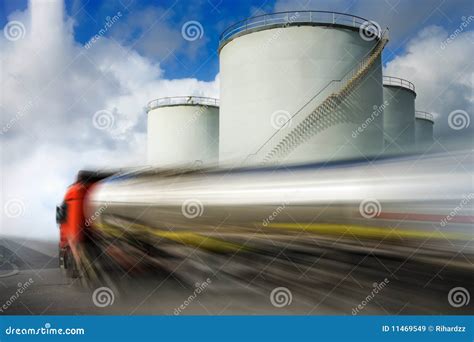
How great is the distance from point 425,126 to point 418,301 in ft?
92.9

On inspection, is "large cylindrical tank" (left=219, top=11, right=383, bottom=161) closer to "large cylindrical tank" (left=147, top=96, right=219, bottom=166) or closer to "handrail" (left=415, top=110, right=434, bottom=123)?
"large cylindrical tank" (left=147, top=96, right=219, bottom=166)

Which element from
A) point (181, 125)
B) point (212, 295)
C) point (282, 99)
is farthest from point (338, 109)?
point (212, 295)

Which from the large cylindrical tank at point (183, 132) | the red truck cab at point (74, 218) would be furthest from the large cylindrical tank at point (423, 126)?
the red truck cab at point (74, 218)

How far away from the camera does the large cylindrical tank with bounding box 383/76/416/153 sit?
23.4m

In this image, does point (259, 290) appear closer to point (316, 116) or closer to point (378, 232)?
point (378, 232)

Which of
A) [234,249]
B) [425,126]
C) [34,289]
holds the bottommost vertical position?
[34,289]

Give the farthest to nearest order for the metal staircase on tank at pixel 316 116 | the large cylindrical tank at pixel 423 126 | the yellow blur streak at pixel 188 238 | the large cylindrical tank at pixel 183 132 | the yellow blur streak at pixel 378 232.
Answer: the large cylindrical tank at pixel 423 126, the large cylindrical tank at pixel 183 132, the metal staircase on tank at pixel 316 116, the yellow blur streak at pixel 188 238, the yellow blur streak at pixel 378 232

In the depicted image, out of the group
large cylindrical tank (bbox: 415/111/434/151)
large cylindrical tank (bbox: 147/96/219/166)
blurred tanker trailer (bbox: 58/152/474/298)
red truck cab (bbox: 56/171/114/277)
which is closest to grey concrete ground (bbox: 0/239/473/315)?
blurred tanker trailer (bbox: 58/152/474/298)

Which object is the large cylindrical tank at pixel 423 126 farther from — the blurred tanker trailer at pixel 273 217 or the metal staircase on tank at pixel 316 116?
the blurred tanker trailer at pixel 273 217

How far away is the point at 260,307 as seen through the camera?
530 cm

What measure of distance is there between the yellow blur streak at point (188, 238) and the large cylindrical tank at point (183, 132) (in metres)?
14.5

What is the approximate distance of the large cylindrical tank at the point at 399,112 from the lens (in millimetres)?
23406

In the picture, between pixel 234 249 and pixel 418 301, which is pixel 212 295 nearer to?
pixel 234 249

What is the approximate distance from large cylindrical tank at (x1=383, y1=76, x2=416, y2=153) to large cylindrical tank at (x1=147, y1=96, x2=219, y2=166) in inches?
326
